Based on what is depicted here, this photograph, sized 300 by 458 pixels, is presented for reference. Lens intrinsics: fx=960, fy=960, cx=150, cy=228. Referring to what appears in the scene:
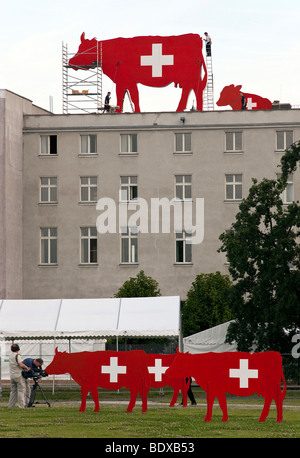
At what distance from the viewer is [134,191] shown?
2660 inches

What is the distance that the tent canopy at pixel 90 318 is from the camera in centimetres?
3903

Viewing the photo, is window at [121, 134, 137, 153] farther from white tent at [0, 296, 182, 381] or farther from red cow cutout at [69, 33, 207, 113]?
white tent at [0, 296, 182, 381]

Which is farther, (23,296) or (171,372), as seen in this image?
(23,296)

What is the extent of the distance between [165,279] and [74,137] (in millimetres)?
12027

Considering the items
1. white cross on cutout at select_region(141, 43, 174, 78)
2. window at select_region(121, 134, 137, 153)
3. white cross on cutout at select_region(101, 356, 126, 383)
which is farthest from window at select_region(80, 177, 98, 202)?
white cross on cutout at select_region(101, 356, 126, 383)

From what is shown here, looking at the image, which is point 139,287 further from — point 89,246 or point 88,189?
point 88,189

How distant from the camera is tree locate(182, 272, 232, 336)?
2320 inches

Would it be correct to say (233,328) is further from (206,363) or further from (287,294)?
(206,363)

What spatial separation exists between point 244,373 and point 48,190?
46732mm

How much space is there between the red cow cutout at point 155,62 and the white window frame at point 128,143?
3181 mm

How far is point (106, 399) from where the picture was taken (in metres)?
37.7

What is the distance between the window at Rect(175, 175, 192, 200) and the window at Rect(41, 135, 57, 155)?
357 inches

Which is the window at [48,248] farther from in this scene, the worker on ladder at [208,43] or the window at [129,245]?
the worker on ladder at [208,43]
